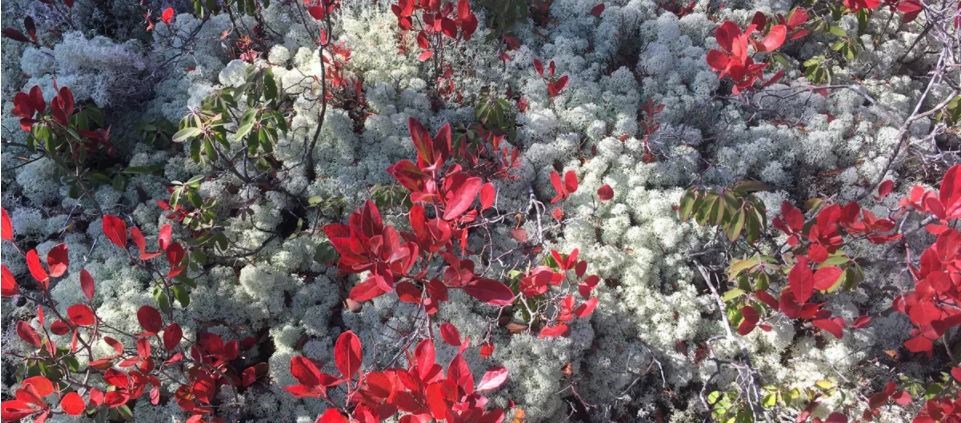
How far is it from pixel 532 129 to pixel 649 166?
0.50 metres

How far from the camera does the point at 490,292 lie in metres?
1.47

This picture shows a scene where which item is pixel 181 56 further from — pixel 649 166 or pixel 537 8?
pixel 649 166

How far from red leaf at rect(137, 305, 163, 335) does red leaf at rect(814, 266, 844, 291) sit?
6.05 ft

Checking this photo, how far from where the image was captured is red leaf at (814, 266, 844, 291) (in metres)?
1.64

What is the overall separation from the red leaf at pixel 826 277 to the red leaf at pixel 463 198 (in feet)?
3.25

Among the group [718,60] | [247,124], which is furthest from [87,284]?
[718,60]

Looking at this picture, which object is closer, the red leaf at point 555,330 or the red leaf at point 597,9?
the red leaf at point 555,330

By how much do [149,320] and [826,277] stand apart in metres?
1.88

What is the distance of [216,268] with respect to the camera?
2.18m

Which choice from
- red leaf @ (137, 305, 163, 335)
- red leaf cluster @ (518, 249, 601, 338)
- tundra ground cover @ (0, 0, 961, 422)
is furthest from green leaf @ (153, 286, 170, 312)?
red leaf cluster @ (518, 249, 601, 338)

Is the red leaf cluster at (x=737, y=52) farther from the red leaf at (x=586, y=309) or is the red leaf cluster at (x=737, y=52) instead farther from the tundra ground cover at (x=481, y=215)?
the red leaf at (x=586, y=309)

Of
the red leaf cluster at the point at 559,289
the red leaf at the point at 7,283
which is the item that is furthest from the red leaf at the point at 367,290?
the red leaf at the point at 7,283

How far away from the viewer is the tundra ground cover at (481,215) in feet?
5.62

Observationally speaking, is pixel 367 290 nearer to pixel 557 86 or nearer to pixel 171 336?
pixel 171 336
